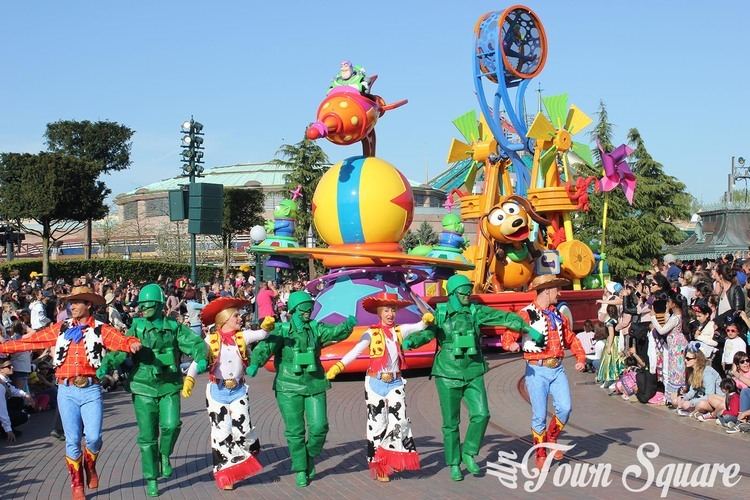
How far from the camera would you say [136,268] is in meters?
39.9

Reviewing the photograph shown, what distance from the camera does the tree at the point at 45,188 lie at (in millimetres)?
40062

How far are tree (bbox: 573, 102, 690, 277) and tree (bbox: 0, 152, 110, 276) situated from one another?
23.9m

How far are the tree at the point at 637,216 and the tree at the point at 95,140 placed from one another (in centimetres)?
4251

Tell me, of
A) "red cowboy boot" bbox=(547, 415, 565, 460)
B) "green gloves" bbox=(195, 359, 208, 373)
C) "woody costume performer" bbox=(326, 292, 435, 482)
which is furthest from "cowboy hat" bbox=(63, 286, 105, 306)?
"red cowboy boot" bbox=(547, 415, 565, 460)

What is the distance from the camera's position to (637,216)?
1582 inches

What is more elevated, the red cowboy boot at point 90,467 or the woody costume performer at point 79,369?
the woody costume performer at point 79,369

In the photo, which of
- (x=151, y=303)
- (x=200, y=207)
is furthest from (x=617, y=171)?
(x=151, y=303)

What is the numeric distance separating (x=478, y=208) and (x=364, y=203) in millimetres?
6529

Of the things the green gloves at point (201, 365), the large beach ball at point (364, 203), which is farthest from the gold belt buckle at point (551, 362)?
the large beach ball at point (364, 203)

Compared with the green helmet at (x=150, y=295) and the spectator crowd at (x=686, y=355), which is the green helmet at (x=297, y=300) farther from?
the spectator crowd at (x=686, y=355)

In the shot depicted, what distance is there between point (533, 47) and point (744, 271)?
7451 mm

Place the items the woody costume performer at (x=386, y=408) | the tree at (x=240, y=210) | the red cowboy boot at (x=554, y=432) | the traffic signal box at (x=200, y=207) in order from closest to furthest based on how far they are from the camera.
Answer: the woody costume performer at (x=386, y=408) → the red cowboy boot at (x=554, y=432) → the traffic signal box at (x=200, y=207) → the tree at (x=240, y=210)

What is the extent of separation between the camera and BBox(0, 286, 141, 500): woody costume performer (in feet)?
22.7

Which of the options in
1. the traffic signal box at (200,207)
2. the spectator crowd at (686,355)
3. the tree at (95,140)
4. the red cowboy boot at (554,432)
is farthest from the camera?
the tree at (95,140)
